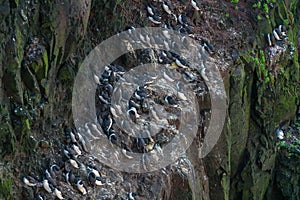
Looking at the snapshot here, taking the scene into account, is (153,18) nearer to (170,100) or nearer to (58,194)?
(170,100)

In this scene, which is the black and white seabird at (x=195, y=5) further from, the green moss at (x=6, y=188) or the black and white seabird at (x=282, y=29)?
the green moss at (x=6, y=188)

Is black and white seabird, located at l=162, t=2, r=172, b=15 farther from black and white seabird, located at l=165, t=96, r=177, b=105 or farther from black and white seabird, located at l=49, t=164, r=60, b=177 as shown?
black and white seabird, located at l=49, t=164, r=60, b=177

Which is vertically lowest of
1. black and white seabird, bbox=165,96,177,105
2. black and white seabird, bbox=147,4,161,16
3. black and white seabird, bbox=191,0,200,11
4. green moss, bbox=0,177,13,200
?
green moss, bbox=0,177,13,200

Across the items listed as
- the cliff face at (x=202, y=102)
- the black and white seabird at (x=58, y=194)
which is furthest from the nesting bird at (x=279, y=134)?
the black and white seabird at (x=58, y=194)

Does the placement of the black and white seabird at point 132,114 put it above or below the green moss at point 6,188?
above

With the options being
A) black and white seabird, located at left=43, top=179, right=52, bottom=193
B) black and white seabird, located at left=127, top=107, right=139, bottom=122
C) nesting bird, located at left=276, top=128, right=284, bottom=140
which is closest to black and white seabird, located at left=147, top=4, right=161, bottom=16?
black and white seabird, located at left=127, top=107, right=139, bottom=122

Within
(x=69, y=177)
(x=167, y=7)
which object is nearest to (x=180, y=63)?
(x=167, y=7)

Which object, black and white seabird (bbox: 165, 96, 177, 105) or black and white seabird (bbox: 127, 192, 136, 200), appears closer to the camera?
black and white seabird (bbox: 127, 192, 136, 200)

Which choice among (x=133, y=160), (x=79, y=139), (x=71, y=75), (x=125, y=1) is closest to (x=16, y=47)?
(x=71, y=75)
